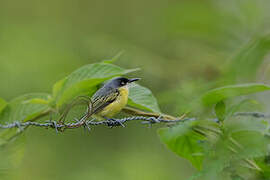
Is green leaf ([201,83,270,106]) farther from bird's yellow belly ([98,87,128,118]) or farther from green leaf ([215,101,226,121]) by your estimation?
bird's yellow belly ([98,87,128,118])

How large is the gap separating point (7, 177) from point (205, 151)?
2.23ft

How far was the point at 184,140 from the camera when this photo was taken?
106cm

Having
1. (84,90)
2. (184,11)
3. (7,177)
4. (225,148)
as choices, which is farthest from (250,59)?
(7,177)

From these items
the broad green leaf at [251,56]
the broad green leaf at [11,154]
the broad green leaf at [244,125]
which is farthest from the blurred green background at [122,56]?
the broad green leaf at [244,125]

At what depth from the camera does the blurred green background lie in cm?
174

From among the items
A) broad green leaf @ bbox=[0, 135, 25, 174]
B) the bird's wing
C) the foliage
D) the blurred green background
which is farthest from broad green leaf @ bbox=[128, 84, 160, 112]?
broad green leaf @ bbox=[0, 135, 25, 174]

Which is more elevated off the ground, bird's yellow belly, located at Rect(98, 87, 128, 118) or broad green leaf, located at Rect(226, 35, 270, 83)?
broad green leaf, located at Rect(226, 35, 270, 83)

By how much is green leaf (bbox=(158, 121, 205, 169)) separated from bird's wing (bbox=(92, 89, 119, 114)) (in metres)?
0.23

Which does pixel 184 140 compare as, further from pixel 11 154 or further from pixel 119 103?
pixel 11 154

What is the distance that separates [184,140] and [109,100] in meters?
0.34

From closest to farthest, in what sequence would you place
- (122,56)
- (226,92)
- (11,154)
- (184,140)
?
(226,92), (184,140), (11,154), (122,56)

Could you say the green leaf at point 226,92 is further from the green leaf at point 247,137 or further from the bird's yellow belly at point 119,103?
the bird's yellow belly at point 119,103

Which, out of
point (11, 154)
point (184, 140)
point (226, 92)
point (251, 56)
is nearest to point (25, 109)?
point (11, 154)

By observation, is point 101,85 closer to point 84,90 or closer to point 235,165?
point 84,90
